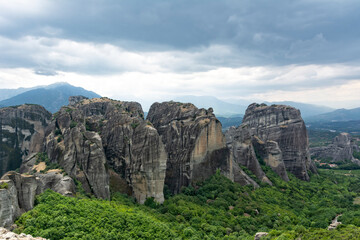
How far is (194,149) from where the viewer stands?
48.1m

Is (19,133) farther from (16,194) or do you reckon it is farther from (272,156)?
(272,156)

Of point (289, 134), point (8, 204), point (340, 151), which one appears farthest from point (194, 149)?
point (340, 151)

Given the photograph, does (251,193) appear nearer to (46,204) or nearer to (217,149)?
(217,149)

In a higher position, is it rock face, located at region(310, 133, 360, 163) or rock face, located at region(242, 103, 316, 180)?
rock face, located at region(242, 103, 316, 180)

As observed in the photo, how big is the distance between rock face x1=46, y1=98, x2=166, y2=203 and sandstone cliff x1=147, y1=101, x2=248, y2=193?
7.03 metres

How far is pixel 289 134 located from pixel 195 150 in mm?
40183

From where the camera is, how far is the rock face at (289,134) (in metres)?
72.2

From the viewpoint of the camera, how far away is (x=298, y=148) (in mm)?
72688

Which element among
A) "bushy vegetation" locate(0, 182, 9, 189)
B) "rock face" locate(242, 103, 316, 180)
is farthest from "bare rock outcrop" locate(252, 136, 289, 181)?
"bushy vegetation" locate(0, 182, 9, 189)

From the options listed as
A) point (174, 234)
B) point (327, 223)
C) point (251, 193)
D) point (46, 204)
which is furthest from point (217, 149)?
point (46, 204)

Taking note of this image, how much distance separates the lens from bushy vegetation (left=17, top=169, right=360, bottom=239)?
23.7 meters

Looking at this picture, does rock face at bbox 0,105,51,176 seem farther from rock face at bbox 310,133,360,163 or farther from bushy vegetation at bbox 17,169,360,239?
rock face at bbox 310,133,360,163

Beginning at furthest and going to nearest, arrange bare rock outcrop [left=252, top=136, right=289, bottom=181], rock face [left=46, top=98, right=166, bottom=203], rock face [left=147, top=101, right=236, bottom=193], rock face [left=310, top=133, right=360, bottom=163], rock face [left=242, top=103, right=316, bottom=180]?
rock face [left=310, top=133, right=360, bottom=163] < rock face [left=242, top=103, right=316, bottom=180] < bare rock outcrop [left=252, top=136, right=289, bottom=181] < rock face [left=147, top=101, right=236, bottom=193] < rock face [left=46, top=98, right=166, bottom=203]

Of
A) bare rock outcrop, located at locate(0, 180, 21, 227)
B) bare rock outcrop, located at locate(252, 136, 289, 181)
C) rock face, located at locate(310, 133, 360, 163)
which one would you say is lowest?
rock face, located at locate(310, 133, 360, 163)
